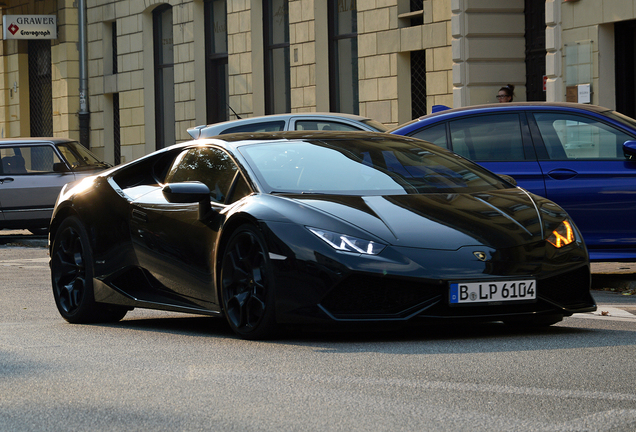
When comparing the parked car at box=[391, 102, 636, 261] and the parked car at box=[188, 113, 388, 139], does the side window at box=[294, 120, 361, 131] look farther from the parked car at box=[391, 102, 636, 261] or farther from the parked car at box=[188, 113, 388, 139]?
the parked car at box=[391, 102, 636, 261]

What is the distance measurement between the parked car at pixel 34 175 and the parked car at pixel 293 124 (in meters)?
5.18

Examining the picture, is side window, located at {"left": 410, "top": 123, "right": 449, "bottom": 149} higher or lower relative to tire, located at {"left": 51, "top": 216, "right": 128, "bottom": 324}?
higher

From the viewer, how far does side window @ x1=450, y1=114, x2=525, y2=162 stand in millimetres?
9758

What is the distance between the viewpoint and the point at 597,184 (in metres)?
9.39

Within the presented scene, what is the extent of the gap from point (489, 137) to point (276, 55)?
52.2ft

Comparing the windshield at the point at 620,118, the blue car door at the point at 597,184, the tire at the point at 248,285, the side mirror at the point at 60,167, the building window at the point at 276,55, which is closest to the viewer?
the tire at the point at 248,285

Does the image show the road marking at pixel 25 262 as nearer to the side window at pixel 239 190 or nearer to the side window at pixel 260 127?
the side window at pixel 260 127

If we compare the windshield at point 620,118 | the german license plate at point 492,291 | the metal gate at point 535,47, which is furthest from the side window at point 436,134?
the metal gate at point 535,47

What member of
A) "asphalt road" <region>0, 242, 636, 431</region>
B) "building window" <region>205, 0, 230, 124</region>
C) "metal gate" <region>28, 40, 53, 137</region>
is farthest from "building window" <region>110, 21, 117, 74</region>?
"asphalt road" <region>0, 242, 636, 431</region>

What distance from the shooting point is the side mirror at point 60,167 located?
1853 centimetres

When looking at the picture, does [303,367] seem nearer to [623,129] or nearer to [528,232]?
[528,232]

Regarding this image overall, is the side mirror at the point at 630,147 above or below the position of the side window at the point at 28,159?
below

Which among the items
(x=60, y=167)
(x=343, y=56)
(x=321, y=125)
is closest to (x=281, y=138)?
(x=321, y=125)

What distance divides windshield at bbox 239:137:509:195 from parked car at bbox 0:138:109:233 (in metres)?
11.9
